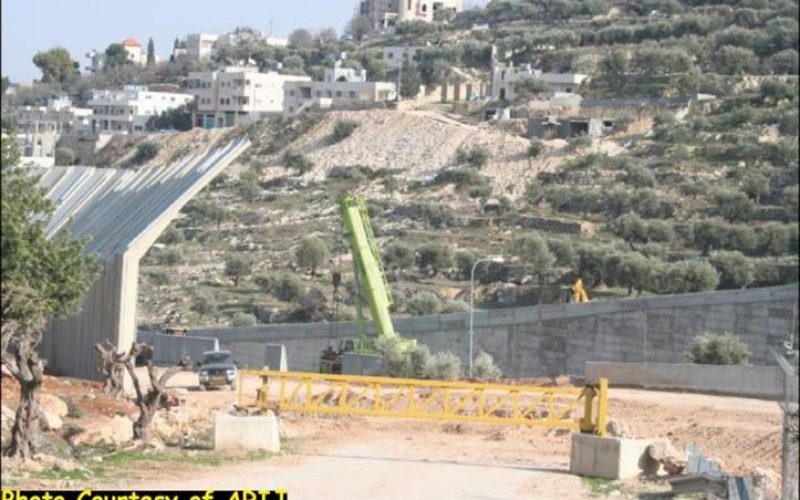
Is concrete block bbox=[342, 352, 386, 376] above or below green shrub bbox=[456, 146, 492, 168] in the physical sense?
below

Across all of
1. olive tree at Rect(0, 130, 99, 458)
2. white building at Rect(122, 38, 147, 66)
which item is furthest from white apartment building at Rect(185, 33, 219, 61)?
olive tree at Rect(0, 130, 99, 458)

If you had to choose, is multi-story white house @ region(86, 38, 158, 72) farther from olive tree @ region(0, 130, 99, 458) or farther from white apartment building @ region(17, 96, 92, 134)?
olive tree @ region(0, 130, 99, 458)

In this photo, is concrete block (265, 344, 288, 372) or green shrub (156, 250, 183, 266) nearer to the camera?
concrete block (265, 344, 288, 372)

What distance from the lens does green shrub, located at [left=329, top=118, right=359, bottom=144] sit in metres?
115

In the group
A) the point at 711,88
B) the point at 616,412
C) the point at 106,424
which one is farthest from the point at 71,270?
the point at 711,88

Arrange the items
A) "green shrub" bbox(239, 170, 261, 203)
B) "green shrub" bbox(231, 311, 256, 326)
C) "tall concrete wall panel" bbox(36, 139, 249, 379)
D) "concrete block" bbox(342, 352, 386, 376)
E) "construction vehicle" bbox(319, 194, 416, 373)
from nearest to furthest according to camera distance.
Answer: "tall concrete wall panel" bbox(36, 139, 249, 379) → "concrete block" bbox(342, 352, 386, 376) → "construction vehicle" bbox(319, 194, 416, 373) → "green shrub" bbox(231, 311, 256, 326) → "green shrub" bbox(239, 170, 261, 203)

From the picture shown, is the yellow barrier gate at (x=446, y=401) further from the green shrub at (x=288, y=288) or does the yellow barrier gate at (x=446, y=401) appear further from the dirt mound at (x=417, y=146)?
the dirt mound at (x=417, y=146)

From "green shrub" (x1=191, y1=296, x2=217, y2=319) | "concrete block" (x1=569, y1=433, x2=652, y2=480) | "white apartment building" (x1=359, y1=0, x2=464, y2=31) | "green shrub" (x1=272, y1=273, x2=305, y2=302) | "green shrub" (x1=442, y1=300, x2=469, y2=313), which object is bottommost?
"concrete block" (x1=569, y1=433, x2=652, y2=480)

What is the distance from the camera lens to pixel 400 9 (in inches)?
7480

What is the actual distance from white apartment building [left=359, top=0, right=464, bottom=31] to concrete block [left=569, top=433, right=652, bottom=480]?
15486 centimetres

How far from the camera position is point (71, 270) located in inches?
1232

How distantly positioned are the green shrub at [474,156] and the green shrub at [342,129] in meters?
13.0

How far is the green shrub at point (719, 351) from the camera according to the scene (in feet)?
145

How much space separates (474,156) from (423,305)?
120 ft
